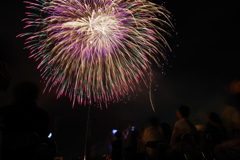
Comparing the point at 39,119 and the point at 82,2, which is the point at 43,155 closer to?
the point at 39,119

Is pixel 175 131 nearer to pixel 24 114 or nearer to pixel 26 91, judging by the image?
pixel 24 114

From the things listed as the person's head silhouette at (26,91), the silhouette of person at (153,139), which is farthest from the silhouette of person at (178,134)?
the person's head silhouette at (26,91)

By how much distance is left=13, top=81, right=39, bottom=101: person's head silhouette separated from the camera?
2812mm

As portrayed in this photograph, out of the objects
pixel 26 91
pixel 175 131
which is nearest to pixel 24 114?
pixel 26 91

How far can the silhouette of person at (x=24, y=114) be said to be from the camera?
240 cm

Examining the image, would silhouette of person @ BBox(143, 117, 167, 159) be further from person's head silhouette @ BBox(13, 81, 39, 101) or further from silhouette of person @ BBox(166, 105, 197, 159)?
person's head silhouette @ BBox(13, 81, 39, 101)

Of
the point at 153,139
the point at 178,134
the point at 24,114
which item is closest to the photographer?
the point at 24,114

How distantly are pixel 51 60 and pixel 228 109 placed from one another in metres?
8.96

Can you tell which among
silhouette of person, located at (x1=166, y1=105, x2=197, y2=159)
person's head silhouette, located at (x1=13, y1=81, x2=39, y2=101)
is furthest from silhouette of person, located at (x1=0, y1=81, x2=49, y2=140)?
silhouette of person, located at (x1=166, y1=105, x2=197, y2=159)

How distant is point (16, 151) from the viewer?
6.85ft

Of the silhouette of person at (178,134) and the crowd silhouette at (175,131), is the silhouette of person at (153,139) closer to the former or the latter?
the crowd silhouette at (175,131)

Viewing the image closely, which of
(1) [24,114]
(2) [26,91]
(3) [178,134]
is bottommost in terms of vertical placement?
(3) [178,134]

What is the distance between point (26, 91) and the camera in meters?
2.90

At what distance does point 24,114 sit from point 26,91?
522mm
